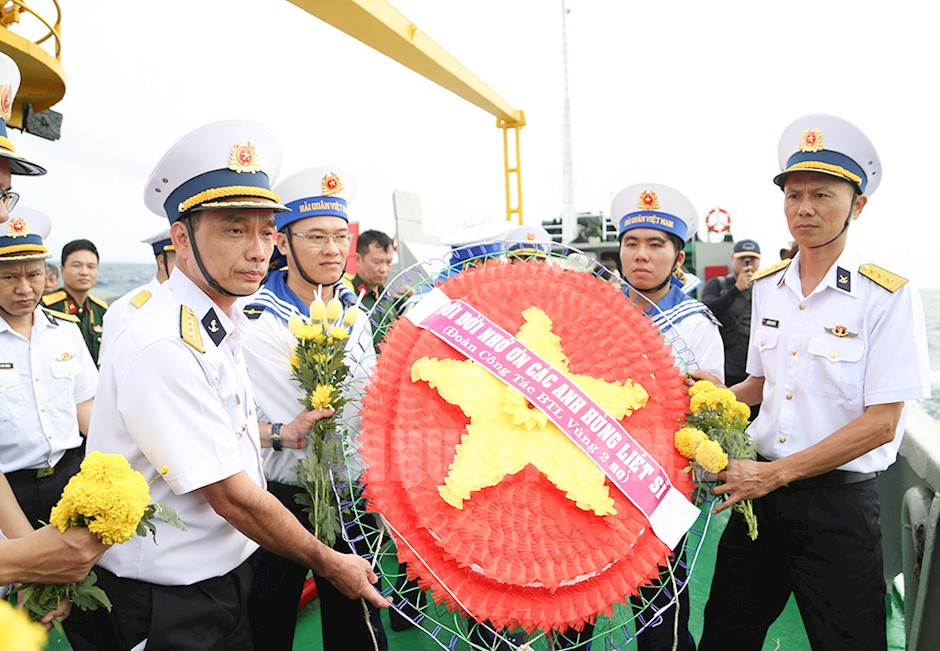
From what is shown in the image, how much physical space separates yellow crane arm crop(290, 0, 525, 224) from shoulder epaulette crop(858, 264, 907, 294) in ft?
20.2

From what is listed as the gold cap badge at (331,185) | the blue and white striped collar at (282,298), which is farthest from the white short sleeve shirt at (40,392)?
the gold cap badge at (331,185)

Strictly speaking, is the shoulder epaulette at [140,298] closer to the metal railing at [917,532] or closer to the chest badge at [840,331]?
the chest badge at [840,331]

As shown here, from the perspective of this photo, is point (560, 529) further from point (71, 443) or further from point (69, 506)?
point (71, 443)

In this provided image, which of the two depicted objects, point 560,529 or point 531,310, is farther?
point 531,310

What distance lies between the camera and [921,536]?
2.51m

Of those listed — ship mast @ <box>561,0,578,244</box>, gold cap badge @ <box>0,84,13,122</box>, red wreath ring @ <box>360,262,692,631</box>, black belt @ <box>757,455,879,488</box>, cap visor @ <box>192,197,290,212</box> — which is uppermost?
ship mast @ <box>561,0,578,244</box>

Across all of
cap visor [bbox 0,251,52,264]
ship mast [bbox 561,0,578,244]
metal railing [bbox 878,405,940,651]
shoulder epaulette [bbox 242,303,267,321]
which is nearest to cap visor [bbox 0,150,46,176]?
shoulder epaulette [bbox 242,303,267,321]

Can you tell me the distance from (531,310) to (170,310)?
3.29 feet

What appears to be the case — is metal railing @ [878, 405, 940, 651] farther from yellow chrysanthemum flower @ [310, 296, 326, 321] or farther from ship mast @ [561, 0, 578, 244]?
ship mast @ [561, 0, 578, 244]

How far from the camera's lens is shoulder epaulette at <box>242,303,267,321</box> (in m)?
2.31

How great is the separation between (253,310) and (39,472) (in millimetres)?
1768

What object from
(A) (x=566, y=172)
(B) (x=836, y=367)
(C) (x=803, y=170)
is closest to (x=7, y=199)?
(C) (x=803, y=170)

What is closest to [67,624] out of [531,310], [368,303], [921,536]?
[531,310]

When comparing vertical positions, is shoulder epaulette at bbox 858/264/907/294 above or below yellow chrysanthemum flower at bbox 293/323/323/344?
above
